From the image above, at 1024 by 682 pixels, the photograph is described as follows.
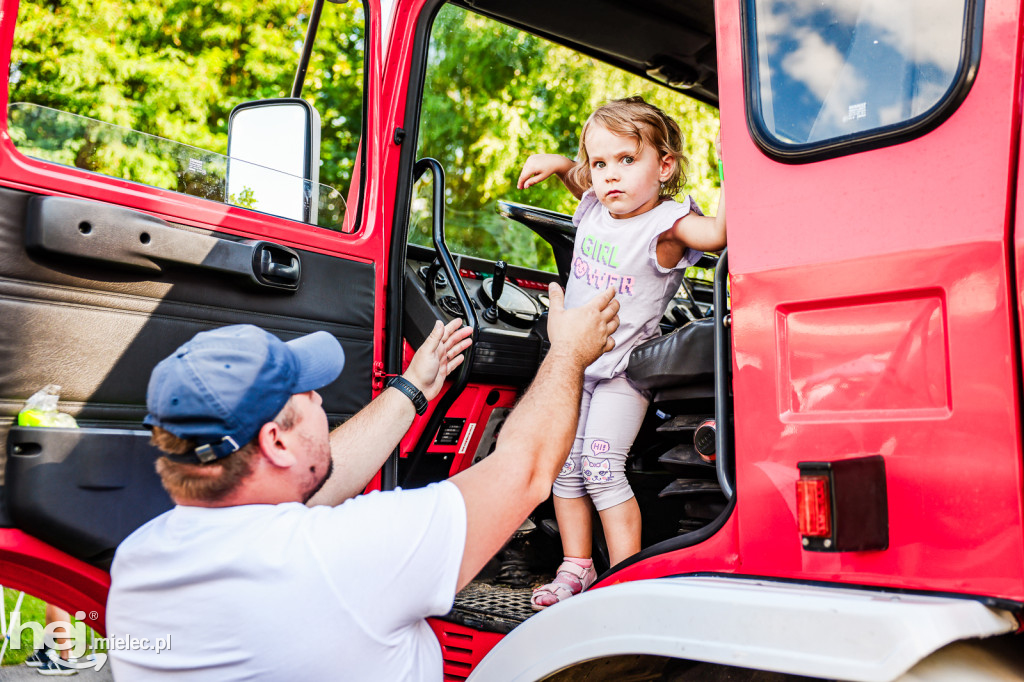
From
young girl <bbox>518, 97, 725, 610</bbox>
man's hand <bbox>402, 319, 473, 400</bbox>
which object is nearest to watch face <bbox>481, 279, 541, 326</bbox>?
man's hand <bbox>402, 319, 473, 400</bbox>

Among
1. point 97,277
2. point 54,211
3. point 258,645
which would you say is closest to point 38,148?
point 54,211

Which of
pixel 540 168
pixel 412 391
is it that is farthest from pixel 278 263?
pixel 540 168

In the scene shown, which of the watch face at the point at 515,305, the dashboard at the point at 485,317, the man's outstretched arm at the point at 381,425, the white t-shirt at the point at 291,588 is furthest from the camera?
the watch face at the point at 515,305

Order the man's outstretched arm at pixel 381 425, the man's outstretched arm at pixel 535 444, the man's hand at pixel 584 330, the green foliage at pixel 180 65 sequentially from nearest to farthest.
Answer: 1. the man's outstretched arm at pixel 535 444
2. the man's hand at pixel 584 330
3. the man's outstretched arm at pixel 381 425
4. the green foliage at pixel 180 65

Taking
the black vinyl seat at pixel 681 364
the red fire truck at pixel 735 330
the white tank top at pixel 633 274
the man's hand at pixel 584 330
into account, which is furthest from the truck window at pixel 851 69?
the white tank top at pixel 633 274

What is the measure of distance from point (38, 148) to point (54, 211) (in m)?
0.21

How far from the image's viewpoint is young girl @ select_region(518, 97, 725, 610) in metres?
2.24

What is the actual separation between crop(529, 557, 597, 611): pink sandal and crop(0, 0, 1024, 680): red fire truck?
114mm

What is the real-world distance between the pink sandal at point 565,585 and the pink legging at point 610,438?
195mm

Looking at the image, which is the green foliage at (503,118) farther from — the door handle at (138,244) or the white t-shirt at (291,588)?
the white t-shirt at (291,588)

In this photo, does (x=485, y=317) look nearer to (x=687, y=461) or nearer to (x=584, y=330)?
(x=584, y=330)

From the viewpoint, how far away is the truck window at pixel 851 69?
1.28 metres

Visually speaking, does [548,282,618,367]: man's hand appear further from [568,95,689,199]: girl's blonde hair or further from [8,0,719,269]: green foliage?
[8,0,719,269]: green foliage

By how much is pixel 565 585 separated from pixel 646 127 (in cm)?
127
